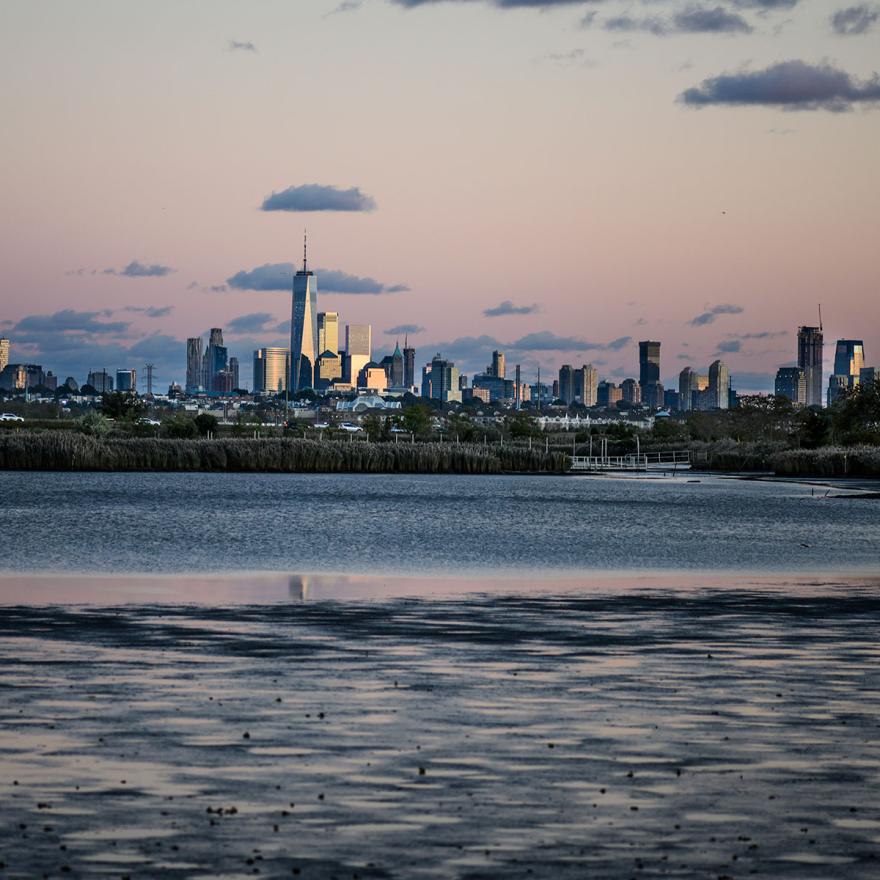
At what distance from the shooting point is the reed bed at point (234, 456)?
114125 mm

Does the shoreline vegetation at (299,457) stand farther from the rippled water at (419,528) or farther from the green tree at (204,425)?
the green tree at (204,425)

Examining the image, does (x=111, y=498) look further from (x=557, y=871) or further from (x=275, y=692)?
(x=557, y=871)

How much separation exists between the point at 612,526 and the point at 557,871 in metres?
51.0

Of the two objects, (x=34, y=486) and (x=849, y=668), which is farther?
(x=34, y=486)

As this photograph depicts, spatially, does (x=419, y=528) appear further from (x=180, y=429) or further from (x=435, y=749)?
(x=180, y=429)

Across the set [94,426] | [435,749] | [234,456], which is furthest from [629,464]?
[435,749]

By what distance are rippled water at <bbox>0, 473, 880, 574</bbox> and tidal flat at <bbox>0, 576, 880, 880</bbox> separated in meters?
16.1

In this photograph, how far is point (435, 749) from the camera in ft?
46.3

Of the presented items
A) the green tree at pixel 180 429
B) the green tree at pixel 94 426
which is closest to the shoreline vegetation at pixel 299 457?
the green tree at pixel 94 426

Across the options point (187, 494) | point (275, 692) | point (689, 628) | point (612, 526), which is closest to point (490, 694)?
point (275, 692)

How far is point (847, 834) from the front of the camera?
36.6 feet

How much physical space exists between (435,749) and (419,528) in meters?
43.2

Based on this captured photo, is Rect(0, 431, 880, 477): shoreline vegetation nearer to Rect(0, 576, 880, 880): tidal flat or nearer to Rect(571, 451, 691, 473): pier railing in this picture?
Rect(571, 451, 691, 473): pier railing

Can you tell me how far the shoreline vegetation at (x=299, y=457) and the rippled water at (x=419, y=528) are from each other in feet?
32.8
